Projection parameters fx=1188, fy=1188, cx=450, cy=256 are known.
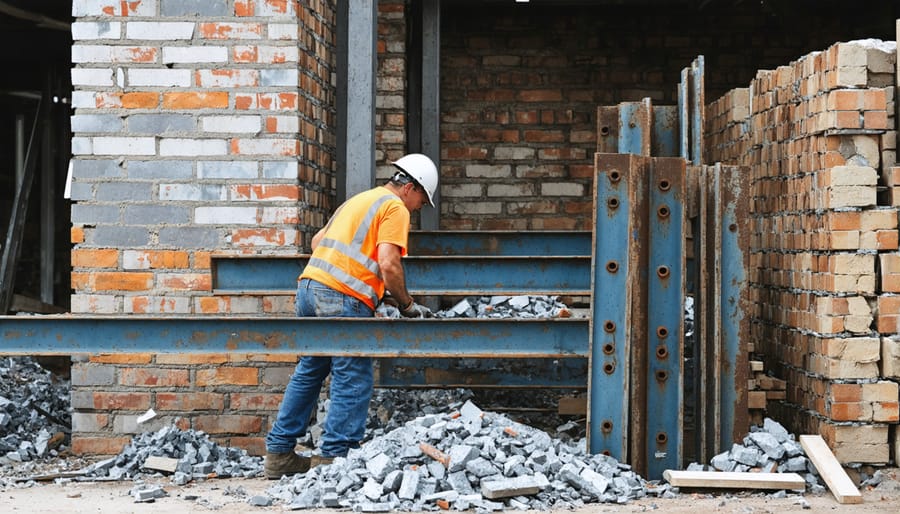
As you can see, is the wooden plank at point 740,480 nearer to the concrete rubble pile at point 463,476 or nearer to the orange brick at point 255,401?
the concrete rubble pile at point 463,476

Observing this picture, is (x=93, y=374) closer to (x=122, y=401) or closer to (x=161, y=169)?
(x=122, y=401)

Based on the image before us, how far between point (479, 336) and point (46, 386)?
4.43 meters

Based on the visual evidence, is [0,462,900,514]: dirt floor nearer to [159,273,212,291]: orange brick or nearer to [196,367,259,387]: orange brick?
[196,367,259,387]: orange brick

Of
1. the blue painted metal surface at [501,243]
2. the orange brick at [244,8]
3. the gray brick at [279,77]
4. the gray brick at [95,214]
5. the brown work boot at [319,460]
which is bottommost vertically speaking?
the brown work boot at [319,460]

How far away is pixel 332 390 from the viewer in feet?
20.4

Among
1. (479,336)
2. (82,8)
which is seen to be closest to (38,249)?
(82,8)

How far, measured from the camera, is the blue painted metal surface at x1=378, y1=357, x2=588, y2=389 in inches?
303

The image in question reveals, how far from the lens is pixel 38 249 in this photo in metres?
14.4

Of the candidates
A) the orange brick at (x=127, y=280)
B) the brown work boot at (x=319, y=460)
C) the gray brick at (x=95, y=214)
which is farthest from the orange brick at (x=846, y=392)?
the gray brick at (x=95, y=214)

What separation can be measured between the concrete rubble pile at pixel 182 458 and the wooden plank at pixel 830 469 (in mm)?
2942

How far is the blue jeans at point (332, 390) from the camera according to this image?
6.17 m

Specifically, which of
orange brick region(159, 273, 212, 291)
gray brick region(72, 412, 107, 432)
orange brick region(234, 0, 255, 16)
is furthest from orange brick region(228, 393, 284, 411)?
orange brick region(234, 0, 255, 16)

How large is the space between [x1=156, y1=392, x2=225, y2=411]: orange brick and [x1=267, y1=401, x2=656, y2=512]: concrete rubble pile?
139cm

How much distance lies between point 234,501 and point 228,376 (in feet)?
5.07
